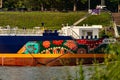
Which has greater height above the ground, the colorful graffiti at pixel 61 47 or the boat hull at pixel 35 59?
the colorful graffiti at pixel 61 47

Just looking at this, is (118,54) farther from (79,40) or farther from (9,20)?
(9,20)

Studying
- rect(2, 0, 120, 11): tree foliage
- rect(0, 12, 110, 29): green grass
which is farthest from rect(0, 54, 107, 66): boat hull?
rect(2, 0, 120, 11): tree foliage

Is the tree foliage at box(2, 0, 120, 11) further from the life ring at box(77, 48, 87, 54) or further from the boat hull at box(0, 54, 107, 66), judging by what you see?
the boat hull at box(0, 54, 107, 66)

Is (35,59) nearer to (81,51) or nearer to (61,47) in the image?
(61,47)

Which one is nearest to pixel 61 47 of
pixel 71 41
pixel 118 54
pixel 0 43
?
Answer: pixel 71 41

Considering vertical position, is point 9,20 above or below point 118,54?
below

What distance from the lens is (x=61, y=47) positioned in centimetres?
3300

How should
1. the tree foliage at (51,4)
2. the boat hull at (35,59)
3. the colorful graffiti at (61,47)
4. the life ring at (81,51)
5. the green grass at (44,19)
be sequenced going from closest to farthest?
the boat hull at (35,59), the colorful graffiti at (61,47), the life ring at (81,51), the green grass at (44,19), the tree foliage at (51,4)

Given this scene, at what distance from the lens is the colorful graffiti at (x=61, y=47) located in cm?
3272

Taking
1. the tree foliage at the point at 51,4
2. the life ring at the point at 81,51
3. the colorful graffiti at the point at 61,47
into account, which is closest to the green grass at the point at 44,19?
the tree foliage at the point at 51,4

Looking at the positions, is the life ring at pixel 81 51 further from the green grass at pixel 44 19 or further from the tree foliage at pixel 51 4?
the tree foliage at pixel 51 4

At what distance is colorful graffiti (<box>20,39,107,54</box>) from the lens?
3272cm

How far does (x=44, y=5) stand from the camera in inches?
3127

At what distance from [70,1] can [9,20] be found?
16.5m
